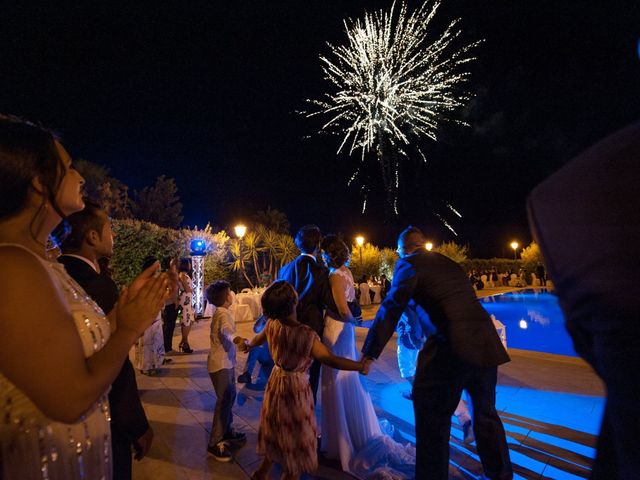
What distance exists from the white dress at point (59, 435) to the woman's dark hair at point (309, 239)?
96.5 inches

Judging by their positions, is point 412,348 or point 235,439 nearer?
point 235,439

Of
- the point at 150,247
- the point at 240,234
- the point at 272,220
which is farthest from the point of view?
the point at 272,220

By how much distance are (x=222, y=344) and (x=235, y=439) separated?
2.99 feet

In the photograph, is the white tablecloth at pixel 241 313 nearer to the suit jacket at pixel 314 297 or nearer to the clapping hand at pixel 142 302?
the suit jacket at pixel 314 297

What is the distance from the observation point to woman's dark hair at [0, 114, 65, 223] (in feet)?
3.50

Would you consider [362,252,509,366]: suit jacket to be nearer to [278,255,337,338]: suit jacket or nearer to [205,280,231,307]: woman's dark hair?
[278,255,337,338]: suit jacket

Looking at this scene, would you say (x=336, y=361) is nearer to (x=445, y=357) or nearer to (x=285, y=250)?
(x=445, y=357)

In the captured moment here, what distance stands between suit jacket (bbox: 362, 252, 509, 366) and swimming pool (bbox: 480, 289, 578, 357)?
3.75 meters

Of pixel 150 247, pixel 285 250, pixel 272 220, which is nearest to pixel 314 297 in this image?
pixel 150 247

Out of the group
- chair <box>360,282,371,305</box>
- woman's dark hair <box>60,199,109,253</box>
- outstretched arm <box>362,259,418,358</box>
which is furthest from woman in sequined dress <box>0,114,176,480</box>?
chair <box>360,282,371,305</box>

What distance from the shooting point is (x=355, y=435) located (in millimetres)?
2973

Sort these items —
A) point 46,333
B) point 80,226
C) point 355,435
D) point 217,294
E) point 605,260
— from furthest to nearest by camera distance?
point 217,294 < point 355,435 < point 80,226 < point 46,333 < point 605,260

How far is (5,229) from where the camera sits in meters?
1.08

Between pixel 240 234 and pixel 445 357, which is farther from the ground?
pixel 240 234
